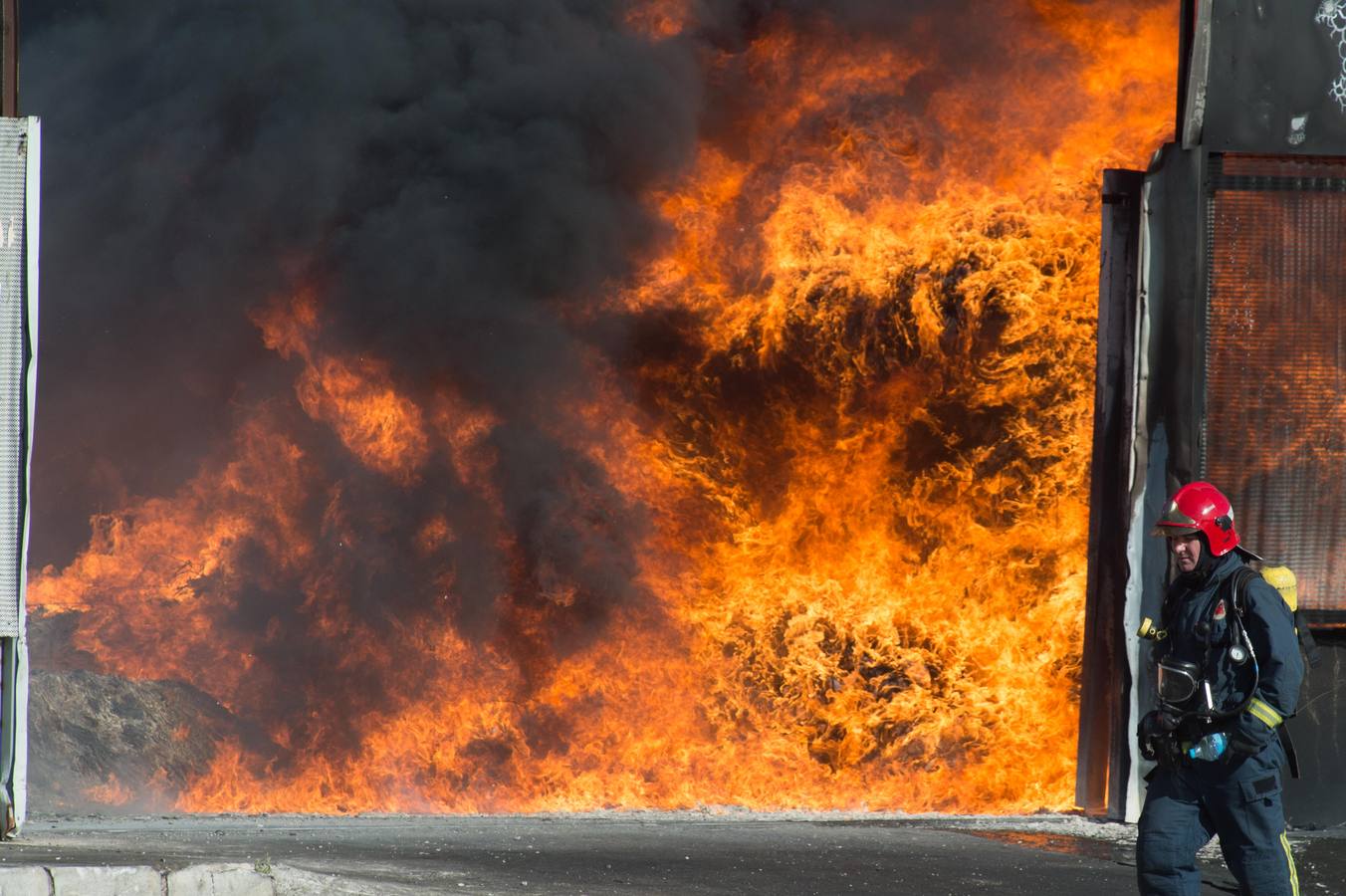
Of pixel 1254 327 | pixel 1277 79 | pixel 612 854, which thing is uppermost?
pixel 1277 79

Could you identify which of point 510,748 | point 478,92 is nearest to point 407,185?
point 478,92

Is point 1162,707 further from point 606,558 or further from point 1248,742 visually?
point 606,558

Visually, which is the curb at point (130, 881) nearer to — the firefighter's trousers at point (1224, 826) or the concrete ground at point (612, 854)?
the concrete ground at point (612, 854)

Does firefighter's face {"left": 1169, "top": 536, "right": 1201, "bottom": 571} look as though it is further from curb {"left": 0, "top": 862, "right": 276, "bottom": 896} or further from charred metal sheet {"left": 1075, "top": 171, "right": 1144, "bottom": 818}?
curb {"left": 0, "top": 862, "right": 276, "bottom": 896}

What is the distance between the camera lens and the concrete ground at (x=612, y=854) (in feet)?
17.4

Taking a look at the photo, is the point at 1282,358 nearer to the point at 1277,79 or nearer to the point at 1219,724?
the point at 1277,79

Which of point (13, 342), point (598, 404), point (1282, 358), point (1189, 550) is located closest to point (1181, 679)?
point (1189, 550)

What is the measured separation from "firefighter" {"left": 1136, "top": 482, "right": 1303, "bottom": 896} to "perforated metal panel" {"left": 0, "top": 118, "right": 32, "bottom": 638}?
4.67 meters

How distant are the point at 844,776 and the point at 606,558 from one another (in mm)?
2242

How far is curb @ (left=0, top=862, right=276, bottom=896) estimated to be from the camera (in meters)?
4.80

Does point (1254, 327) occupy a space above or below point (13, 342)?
above

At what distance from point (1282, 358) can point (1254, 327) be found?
0.68 ft

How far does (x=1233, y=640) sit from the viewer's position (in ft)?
15.1

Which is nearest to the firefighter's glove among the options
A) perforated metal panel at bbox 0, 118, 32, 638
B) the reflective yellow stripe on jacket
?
the reflective yellow stripe on jacket
